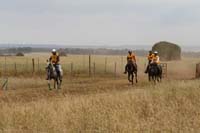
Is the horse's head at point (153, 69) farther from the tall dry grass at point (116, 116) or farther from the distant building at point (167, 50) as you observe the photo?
the distant building at point (167, 50)

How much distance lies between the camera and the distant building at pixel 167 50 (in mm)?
88438

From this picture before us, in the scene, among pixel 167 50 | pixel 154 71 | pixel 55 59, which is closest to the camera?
pixel 55 59

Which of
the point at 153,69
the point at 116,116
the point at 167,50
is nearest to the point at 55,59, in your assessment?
the point at 153,69

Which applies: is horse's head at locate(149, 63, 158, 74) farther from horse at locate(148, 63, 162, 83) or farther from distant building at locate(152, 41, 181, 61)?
distant building at locate(152, 41, 181, 61)

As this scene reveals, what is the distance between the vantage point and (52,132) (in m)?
10.3

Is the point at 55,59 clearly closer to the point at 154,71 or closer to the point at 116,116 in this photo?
the point at 154,71

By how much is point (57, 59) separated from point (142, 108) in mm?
16706

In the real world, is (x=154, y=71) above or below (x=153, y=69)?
below

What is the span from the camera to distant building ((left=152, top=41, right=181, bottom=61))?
8844cm

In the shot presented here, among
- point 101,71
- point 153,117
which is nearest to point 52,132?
point 153,117

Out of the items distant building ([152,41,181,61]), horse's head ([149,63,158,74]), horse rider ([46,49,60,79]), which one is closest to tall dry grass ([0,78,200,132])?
→ horse rider ([46,49,60,79])

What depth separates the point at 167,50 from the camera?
8900cm

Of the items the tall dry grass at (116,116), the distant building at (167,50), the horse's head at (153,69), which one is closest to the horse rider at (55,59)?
the horse's head at (153,69)

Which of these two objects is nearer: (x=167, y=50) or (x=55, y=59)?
(x=55, y=59)
